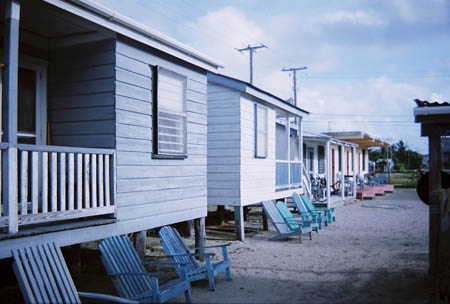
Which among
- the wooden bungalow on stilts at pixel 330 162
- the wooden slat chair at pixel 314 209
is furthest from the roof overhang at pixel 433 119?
the wooden bungalow on stilts at pixel 330 162

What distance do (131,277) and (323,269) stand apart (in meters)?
3.57

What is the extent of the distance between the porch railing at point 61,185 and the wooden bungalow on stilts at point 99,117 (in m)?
0.01

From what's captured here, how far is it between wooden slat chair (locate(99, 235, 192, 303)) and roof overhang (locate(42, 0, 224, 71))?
268 centimetres

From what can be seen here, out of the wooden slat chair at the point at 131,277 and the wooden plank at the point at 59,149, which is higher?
the wooden plank at the point at 59,149

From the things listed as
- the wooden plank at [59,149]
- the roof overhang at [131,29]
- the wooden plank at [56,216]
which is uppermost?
the roof overhang at [131,29]

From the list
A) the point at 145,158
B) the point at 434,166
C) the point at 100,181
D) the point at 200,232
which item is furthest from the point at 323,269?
the point at 100,181

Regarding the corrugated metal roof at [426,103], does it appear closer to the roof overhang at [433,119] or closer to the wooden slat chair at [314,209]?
the roof overhang at [433,119]

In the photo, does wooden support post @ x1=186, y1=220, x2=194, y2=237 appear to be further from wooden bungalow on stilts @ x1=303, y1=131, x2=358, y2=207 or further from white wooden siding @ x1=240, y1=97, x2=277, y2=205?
wooden bungalow on stilts @ x1=303, y1=131, x2=358, y2=207

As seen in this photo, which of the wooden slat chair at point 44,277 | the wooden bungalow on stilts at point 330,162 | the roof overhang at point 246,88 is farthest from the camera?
the wooden bungalow on stilts at point 330,162

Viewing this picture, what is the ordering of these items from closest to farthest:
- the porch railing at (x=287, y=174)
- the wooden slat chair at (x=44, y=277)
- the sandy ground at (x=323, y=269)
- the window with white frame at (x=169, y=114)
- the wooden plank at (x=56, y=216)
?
the wooden slat chair at (x=44, y=277)
the wooden plank at (x=56, y=216)
the sandy ground at (x=323, y=269)
the window with white frame at (x=169, y=114)
the porch railing at (x=287, y=174)

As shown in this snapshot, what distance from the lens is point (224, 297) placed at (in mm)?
5602

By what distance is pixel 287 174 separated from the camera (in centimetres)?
1316

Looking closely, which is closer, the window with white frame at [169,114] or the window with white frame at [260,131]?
the window with white frame at [169,114]

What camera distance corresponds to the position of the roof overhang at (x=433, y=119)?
5.39 meters
